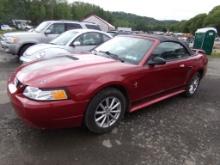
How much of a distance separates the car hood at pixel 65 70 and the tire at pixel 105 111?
1.11ft

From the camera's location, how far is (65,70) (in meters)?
3.42

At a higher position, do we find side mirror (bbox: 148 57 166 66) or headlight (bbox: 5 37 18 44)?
side mirror (bbox: 148 57 166 66)

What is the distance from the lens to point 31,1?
51594 mm

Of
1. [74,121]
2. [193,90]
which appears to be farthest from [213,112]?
[74,121]

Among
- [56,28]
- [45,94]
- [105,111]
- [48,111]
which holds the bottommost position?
[105,111]

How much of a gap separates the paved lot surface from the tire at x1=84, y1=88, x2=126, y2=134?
15 centimetres

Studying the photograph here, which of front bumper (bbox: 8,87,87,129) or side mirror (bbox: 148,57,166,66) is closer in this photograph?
front bumper (bbox: 8,87,87,129)

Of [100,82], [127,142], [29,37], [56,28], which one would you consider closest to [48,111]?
[100,82]

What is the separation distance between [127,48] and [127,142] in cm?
178

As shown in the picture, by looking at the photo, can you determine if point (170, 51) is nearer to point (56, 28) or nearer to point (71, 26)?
point (56, 28)

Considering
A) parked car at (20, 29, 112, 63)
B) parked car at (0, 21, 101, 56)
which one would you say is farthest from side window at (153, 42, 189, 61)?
parked car at (0, 21, 101, 56)

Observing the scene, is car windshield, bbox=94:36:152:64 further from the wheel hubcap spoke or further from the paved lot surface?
the paved lot surface

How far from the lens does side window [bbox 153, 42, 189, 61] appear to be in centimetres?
454

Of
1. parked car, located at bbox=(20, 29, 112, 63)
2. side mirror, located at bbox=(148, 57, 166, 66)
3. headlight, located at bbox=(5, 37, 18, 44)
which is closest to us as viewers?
side mirror, located at bbox=(148, 57, 166, 66)
